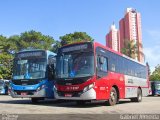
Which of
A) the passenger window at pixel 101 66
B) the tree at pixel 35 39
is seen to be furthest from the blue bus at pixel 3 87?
the passenger window at pixel 101 66

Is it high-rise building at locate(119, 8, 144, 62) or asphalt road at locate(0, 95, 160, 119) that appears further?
high-rise building at locate(119, 8, 144, 62)

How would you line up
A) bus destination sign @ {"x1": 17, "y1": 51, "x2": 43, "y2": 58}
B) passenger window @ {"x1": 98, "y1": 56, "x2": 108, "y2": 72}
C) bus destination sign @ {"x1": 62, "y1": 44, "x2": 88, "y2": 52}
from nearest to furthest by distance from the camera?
1. passenger window @ {"x1": 98, "y1": 56, "x2": 108, "y2": 72}
2. bus destination sign @ {"x1": 62, "y1": 44, "x2": 88, "y2": 52}
3. bus destination sign @ {"x1": 17, "y1": 51, "x2": 43, "y2": 58}

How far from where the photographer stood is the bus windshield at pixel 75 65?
14391 mm

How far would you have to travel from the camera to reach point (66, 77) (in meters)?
14.8

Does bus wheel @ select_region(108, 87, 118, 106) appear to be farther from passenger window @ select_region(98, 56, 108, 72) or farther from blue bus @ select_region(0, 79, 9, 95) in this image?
blue bus @ select_region(0, 79, 9, 95)

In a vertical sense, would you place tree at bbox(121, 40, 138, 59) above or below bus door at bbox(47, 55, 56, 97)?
above

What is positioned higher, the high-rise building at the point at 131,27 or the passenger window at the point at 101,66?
the high-rise building at the point at 131,27

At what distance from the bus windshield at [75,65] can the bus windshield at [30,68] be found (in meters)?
1.63

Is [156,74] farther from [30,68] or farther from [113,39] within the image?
[30,68]

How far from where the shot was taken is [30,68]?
16812mm

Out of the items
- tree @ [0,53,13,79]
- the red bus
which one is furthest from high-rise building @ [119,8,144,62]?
the red bus

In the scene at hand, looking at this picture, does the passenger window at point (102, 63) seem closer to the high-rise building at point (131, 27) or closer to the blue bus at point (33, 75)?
the blue bus at point (33, 75)

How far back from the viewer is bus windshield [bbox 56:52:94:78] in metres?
14.4

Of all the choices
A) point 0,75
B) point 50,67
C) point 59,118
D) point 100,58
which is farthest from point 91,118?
point 0,75
